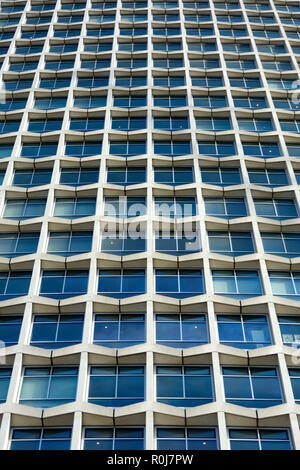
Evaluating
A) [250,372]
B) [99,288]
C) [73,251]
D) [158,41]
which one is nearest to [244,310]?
[250,372]

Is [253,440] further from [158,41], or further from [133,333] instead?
[158,41]

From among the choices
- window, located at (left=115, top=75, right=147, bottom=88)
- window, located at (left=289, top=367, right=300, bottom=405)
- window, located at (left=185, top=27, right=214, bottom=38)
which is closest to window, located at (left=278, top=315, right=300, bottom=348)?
window, located at (left=289, top=367, right=300, bottom=405)

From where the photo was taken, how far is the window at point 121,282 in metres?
34.0

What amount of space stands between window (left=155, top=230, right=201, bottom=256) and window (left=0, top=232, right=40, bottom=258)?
7.61 meters

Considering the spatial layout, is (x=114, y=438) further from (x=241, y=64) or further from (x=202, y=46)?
(x=202, y=46)

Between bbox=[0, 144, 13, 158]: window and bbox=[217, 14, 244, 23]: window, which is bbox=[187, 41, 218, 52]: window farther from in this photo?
bbox=[0, 144, 13, 158]: window

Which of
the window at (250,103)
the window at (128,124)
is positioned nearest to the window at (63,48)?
the window at (128,124)

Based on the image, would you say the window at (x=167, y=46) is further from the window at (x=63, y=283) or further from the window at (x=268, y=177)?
the window at (x=63, y=283)

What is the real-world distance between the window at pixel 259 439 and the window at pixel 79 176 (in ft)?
65.0

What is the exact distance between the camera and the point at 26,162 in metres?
41.5

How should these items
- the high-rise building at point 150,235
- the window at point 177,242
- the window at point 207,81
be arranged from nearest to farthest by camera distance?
the high-rise building at point 150,235 < the window at point 177,242 < the window at point 207,81

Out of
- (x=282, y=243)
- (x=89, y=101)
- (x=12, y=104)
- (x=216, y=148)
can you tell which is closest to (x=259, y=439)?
(x=282, y=243)

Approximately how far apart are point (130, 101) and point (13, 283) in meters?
19.9
